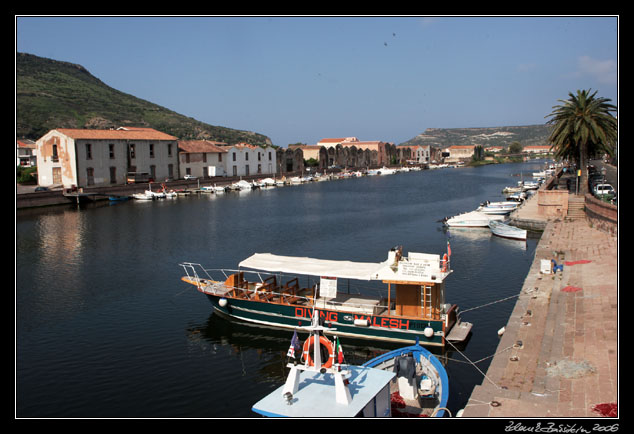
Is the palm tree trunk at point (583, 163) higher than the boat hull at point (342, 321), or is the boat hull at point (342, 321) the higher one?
the palm tree trunk at point (583, 163)

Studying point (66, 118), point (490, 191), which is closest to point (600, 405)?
point (490, 191)

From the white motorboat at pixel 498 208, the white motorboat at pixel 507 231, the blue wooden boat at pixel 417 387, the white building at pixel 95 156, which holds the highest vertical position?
the white building at pixel 95 156

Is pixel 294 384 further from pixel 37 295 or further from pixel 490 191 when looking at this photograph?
pixel 490 191

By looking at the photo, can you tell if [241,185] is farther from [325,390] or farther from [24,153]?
[325,390]

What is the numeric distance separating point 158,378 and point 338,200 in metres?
61.8

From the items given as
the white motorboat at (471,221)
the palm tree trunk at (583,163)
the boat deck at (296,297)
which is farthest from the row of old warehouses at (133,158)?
the palm tree trunk at (583,163)

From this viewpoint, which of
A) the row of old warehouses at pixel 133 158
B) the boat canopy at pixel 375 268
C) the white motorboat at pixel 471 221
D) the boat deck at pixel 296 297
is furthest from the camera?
the row of old warehouses at pixel 133 158

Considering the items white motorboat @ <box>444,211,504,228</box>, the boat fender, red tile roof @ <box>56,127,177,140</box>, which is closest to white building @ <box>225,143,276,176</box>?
red tile roof @ <box>56,127,177,140</box>

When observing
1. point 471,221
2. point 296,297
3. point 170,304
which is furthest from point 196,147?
point 296,297

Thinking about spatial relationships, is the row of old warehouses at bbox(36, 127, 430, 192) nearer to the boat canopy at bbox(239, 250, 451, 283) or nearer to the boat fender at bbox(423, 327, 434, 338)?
the boat canopy at bbox(239, 250, 451, 283)

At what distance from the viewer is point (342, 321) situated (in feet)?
68.9

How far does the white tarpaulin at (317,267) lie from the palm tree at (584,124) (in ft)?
118

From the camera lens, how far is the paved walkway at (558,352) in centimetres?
1271

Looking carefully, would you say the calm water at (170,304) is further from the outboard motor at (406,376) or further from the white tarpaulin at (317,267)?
the white tarpaulin at (317,267)
